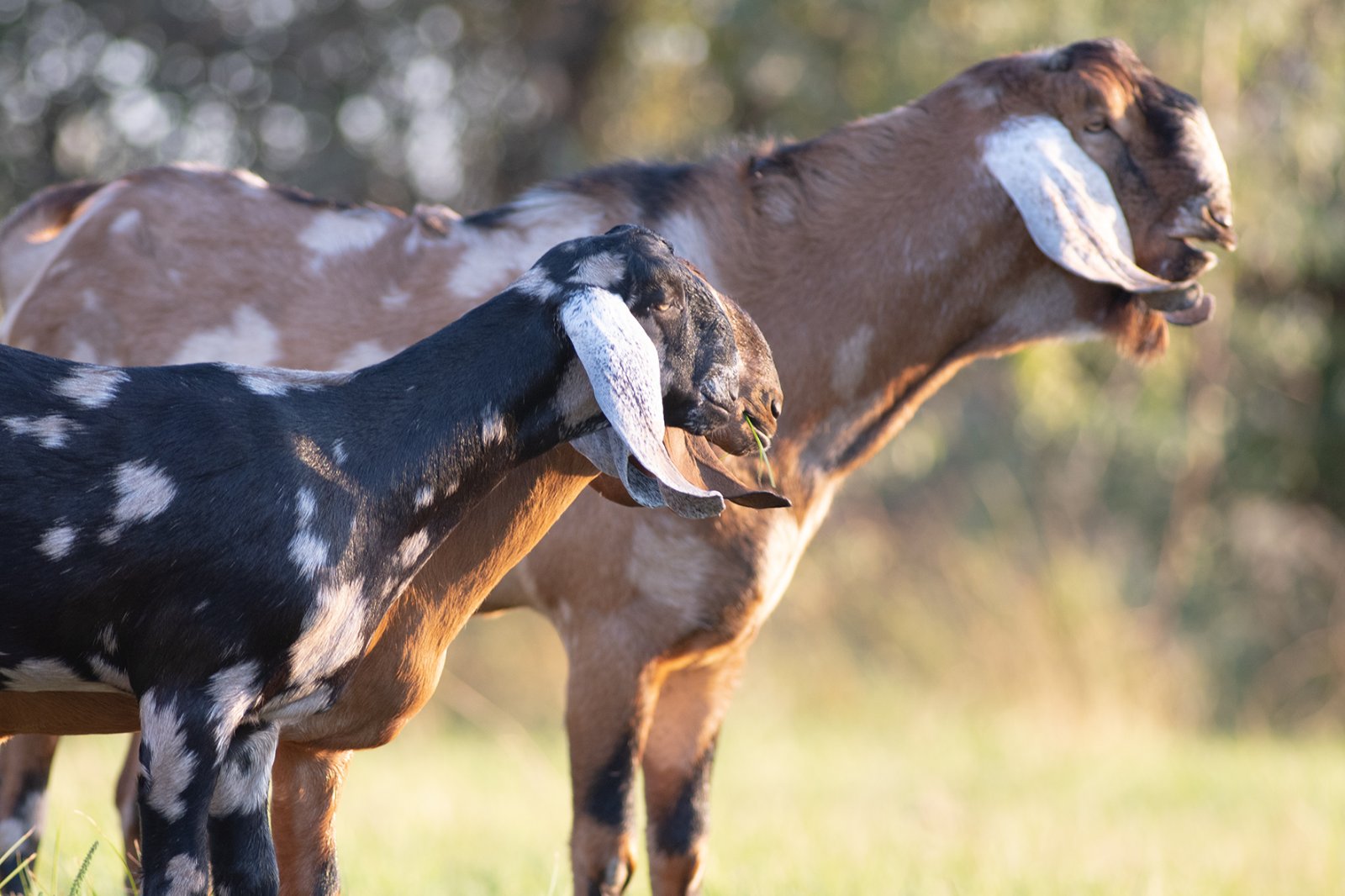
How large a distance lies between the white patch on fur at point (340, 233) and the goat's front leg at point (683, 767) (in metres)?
1.50

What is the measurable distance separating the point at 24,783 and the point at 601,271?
247cm

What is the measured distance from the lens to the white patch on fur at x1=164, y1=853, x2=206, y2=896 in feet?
7.80

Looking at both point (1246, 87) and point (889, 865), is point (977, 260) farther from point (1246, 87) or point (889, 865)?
point (1246, 87)

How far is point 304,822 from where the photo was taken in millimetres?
3006

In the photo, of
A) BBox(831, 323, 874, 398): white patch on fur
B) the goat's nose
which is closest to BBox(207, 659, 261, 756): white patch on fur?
BBox(831, 323, 874, 398): white patch on fur

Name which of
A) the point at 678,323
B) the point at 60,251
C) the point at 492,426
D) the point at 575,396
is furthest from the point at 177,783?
the point at 60,251

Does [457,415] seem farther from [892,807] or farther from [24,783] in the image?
[892,807]

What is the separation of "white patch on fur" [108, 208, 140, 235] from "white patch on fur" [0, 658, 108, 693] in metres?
1.94

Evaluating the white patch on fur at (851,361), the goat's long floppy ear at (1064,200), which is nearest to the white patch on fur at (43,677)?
the white patch on fur at (851,361)

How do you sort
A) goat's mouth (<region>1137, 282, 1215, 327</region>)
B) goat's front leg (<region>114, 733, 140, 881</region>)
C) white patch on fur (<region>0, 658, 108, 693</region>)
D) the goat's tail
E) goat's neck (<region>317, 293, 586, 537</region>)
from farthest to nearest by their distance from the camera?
1. the goat's tail
2. goat's front leg (<region>114, 733, 140, 881</region>)
3. goat's mouth (<region>1137, 282, 1215, 327</region>)
4. goat's neck (<region>317, 293, 586, 537</region>)
5. white patch on fur (<region>0, 658, 108, 693</region>)

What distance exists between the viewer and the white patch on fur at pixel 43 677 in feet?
8.07

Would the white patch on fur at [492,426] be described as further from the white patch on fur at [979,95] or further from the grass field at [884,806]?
the white patch on fur at [979,95]

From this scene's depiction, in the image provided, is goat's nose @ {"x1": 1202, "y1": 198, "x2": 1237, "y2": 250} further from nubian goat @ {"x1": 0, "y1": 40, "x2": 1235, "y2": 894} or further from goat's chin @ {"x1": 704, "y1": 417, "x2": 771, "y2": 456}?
goat's chin @ {"x1": 704, "y1": 417, "x2": 771, "y2": 456}

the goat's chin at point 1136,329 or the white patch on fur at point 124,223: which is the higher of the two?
the white patch on fur at point 124,223
